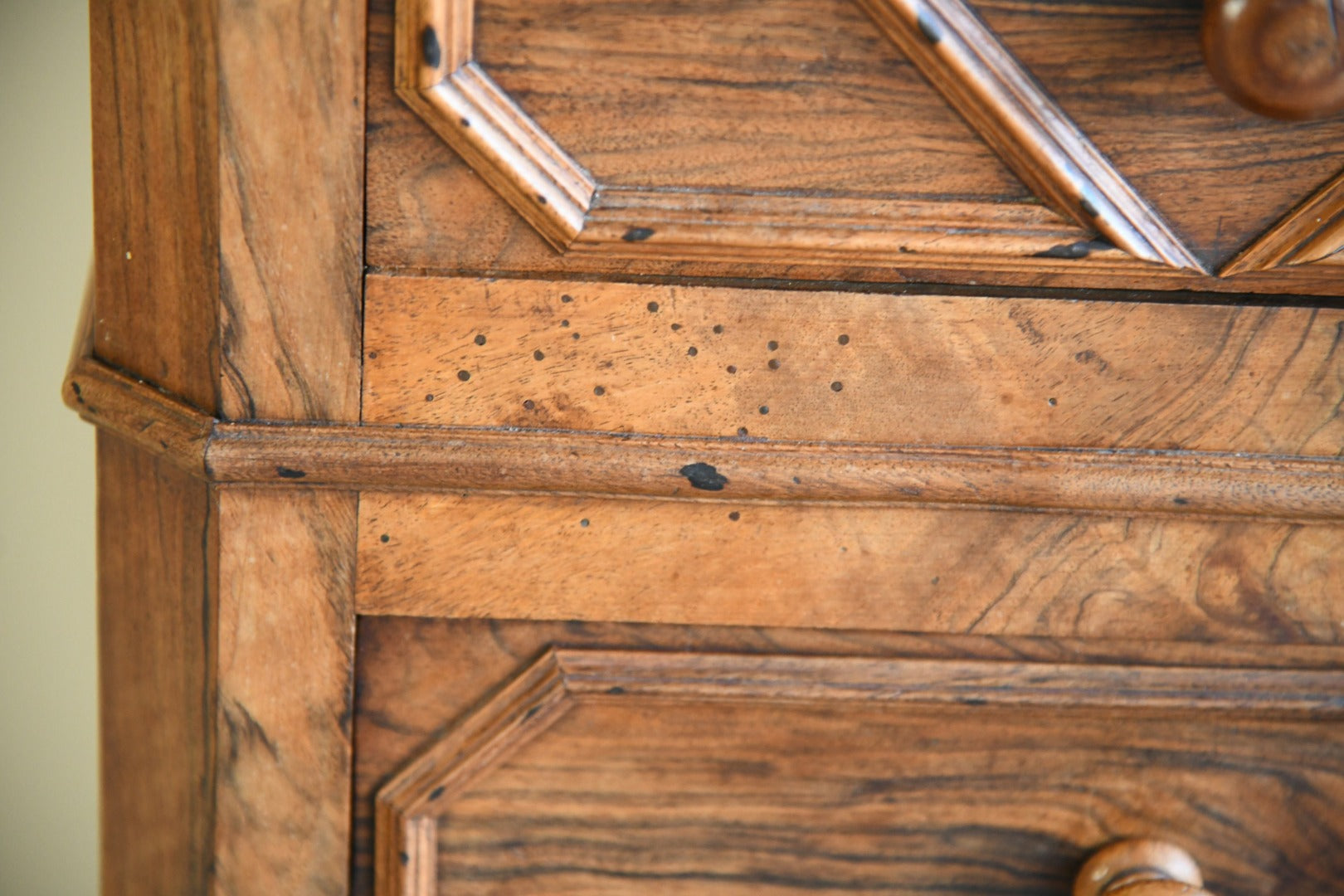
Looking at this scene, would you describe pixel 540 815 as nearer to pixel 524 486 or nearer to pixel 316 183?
pixel 524 486

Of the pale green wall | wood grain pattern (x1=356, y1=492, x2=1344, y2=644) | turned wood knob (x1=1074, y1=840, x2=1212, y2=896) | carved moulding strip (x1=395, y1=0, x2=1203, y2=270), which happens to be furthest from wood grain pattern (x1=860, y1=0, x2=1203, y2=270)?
the pale green wall

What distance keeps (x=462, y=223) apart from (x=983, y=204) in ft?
0.64

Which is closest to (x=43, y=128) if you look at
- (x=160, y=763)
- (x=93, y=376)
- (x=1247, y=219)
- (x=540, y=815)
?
(x=93, y=376)

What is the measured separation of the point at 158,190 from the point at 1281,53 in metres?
0.38

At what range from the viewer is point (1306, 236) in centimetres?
33

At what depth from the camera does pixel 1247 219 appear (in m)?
0.33

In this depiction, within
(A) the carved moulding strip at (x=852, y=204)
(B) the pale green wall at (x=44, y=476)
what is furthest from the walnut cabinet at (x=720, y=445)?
(B) the pale green wall at (x=44, y=476)

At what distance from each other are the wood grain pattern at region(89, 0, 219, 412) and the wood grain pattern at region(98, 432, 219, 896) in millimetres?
47

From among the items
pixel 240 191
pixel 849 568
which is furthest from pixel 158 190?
pixel 849 568

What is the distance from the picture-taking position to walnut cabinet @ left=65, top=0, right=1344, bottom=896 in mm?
322

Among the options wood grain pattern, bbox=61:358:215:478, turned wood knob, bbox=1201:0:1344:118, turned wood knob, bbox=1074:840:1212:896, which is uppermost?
turned wood knob, bbox=1201:0:1344:118

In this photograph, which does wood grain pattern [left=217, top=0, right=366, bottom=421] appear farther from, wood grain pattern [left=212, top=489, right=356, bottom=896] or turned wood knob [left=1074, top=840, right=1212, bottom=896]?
turned wood knob [left=1074, top=840, right=1212, bottom=896]

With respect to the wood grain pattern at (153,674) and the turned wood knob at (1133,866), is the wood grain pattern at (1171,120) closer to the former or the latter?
the turned wood knob at (1133,866)

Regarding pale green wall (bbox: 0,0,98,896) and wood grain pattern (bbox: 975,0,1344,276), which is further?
pale green wall (bbox: 0,0,98,896)
